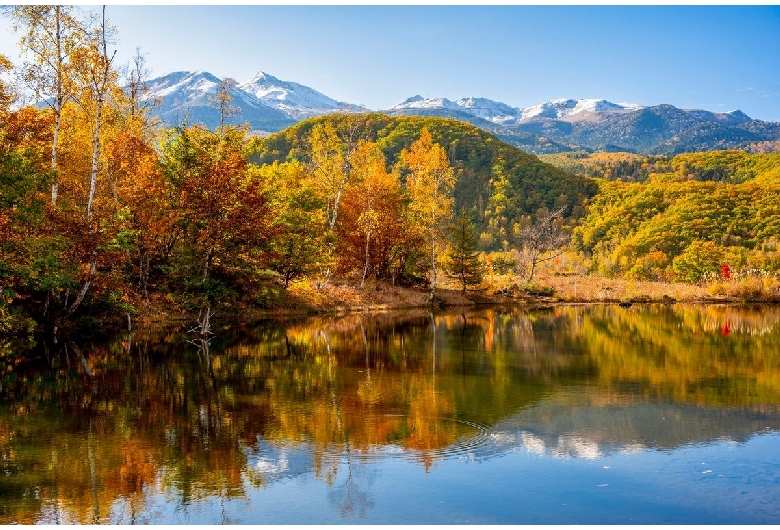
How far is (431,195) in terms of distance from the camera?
49.9 metres

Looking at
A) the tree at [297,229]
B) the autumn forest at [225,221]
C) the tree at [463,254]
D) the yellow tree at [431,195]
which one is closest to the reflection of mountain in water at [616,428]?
the autumn forest at [225,221]

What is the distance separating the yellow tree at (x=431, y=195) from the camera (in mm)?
48125

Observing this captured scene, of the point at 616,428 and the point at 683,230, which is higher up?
the point at 683,230

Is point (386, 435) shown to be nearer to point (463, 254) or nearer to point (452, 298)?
point (463, 254)

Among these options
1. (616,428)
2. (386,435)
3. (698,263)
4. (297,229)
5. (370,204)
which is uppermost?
(370,204)

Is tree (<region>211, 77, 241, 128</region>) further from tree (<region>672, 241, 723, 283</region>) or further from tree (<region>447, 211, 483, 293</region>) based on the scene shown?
tree (<region>672, 241, 723, 283</region>)

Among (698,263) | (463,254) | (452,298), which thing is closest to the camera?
(463,254)

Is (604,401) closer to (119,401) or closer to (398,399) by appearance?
(398,399)

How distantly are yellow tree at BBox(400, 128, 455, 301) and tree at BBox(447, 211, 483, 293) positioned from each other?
1144 millimetres

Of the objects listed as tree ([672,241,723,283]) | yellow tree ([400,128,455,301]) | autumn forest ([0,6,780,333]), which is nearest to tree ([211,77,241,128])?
autumn forest ([0,6,780,333])

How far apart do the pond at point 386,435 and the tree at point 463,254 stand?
23.3 meters

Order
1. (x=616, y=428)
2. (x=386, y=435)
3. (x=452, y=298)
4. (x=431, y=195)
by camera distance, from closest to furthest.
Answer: (x=386, y=435), (x=616, y=428), (x=431, y=195), (x=452, y=298)

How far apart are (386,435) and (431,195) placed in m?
37.9

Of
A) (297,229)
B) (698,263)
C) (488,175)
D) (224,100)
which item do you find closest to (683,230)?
(698,263)
